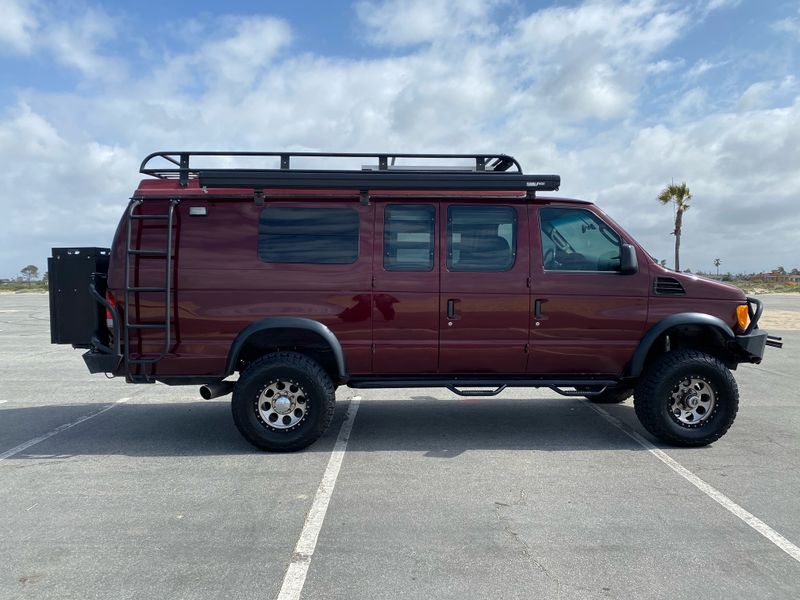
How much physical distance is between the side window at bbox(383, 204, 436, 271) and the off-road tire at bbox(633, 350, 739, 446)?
2.35 meters

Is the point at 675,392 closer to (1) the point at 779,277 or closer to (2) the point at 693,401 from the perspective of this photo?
(2) the point at 693,401

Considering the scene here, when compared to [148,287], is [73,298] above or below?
below

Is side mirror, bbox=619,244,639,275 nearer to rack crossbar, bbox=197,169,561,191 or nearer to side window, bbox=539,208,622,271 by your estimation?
side window, bbox=539,208,622,271

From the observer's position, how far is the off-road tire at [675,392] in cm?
525

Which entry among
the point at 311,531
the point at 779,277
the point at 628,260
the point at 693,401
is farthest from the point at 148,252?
the point at 779,277

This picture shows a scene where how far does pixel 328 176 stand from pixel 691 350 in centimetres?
378

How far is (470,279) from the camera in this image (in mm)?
5234

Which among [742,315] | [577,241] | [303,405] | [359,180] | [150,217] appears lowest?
[303,405]

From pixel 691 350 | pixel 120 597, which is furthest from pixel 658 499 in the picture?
pixel 120 597

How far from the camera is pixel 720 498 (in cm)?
411

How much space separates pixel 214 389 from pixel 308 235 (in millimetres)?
1660

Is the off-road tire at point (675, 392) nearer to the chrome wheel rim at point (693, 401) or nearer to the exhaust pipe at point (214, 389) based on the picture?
the chrome wheel rim at point (693, 401)

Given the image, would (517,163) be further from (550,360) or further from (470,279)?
(550,360)

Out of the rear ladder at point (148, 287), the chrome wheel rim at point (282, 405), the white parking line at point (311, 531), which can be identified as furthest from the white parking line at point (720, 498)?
the rear ladder at point (148, 287)
